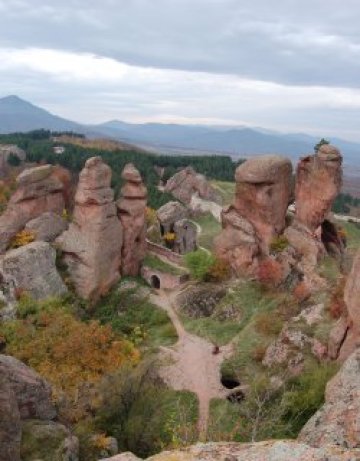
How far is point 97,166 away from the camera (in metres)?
48.0

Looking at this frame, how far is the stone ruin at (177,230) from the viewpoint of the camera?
6875cm

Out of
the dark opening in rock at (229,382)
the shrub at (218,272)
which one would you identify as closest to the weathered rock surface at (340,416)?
the dark opening in rock at (229,382)

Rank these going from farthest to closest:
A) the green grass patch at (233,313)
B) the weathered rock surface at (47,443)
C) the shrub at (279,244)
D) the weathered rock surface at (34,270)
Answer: the shrub at (279,244) < the weathered rock surface at (34,270) < the green grass patch at (233,313) < the weathered rock surface at (47,443)

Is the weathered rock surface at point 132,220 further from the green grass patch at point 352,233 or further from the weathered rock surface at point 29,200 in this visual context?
the green grass patch at point 352,233

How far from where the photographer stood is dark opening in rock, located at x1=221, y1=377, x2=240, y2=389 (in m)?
36.0

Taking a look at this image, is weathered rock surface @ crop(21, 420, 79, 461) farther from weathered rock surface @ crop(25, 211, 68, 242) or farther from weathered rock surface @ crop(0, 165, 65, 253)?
weathered rock surface @ crop(0, 165, 65, 253)

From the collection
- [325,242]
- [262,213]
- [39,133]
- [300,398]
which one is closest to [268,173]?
[262,213]

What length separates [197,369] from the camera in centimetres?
3709

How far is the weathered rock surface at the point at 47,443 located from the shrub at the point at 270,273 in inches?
1068

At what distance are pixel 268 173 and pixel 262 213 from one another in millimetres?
3408

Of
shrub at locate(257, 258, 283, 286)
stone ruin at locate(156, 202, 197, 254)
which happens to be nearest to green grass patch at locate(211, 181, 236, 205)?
stone ruin at locate(156, 202, 197, 254)

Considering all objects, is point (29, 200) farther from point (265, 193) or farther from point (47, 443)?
point (47, 443)

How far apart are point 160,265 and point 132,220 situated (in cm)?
494

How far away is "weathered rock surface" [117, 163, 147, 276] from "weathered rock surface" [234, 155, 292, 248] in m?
8.99
